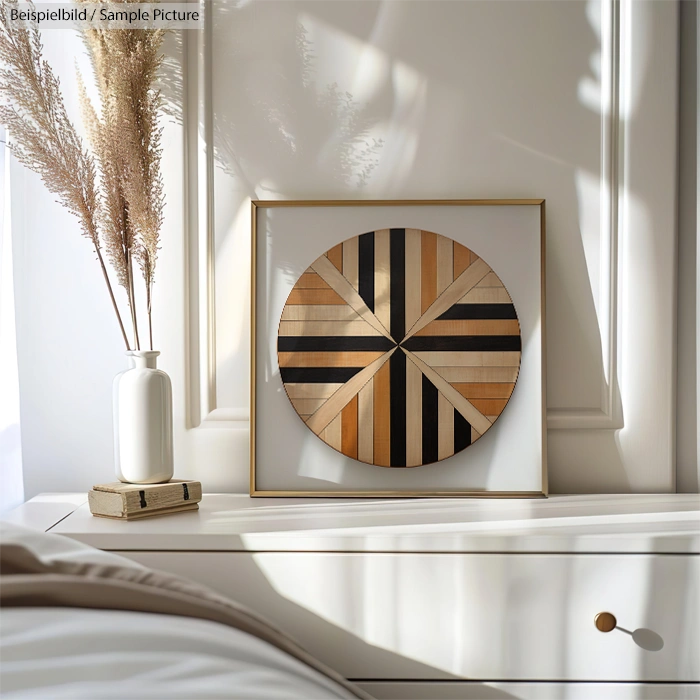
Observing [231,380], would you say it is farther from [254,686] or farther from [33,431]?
[254,686]

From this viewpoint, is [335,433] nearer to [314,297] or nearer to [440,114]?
[314,297]

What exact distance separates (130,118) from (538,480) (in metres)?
1.09

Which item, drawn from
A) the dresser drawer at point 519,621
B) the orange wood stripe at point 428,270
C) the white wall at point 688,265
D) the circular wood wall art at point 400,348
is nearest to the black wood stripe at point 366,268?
the circular wood wall art at point 400,348

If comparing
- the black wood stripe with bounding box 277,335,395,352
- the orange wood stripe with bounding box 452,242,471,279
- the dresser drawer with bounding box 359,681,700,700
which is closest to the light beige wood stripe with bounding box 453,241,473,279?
the orange wood stripe with bounding box 452,242,471,279

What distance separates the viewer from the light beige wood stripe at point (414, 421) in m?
1.33

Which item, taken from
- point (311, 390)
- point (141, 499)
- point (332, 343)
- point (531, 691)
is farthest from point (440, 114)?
point (531, 691)

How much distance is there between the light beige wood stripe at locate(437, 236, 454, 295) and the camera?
4.45 ft

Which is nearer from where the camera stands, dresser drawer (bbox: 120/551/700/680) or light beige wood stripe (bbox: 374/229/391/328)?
dresser drawer (bbox: 120/551/700/680)

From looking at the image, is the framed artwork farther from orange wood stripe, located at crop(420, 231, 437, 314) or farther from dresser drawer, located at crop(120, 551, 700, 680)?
dresser drawer, located at crop(120, 551, 700, 680)

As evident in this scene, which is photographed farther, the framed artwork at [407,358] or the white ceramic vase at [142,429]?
the framed artwork at [407,358]

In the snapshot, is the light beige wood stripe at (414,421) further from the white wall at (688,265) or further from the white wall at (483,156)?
the white wall at (688,265)

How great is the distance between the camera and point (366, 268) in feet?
4.48

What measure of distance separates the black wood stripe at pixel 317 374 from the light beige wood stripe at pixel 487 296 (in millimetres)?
271

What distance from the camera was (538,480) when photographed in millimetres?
1336
